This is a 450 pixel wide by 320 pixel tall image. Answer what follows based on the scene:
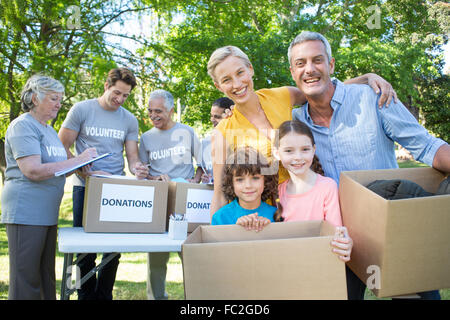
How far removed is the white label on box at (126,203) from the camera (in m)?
2.44

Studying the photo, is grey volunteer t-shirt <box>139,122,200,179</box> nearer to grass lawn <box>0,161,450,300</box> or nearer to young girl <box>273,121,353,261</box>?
grass lawn <box>0,161,450,300</box>

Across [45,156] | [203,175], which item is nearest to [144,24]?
[203,175]

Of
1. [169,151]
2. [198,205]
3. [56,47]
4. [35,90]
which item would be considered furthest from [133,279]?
[56,47]

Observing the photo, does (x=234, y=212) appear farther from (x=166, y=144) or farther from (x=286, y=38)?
(x=286, y=38)

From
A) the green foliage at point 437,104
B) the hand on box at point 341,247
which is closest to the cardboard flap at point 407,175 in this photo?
the hand on box at point 341,247

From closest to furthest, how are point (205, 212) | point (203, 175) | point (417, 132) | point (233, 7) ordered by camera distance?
1. point (417, 132)
2. point (205, 212)
3. point (203, 175)
4. point (233, 7)

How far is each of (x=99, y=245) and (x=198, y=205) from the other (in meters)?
0.79

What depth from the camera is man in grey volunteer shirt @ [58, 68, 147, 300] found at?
3037 millimetres

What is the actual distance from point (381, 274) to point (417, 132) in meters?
0.72

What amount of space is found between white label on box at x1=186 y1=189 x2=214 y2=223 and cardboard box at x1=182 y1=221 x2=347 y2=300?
4.78ft

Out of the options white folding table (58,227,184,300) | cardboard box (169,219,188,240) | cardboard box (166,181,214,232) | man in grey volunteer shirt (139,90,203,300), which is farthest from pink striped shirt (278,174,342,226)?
man in grey volunteer shirt (139,90,203,300)
